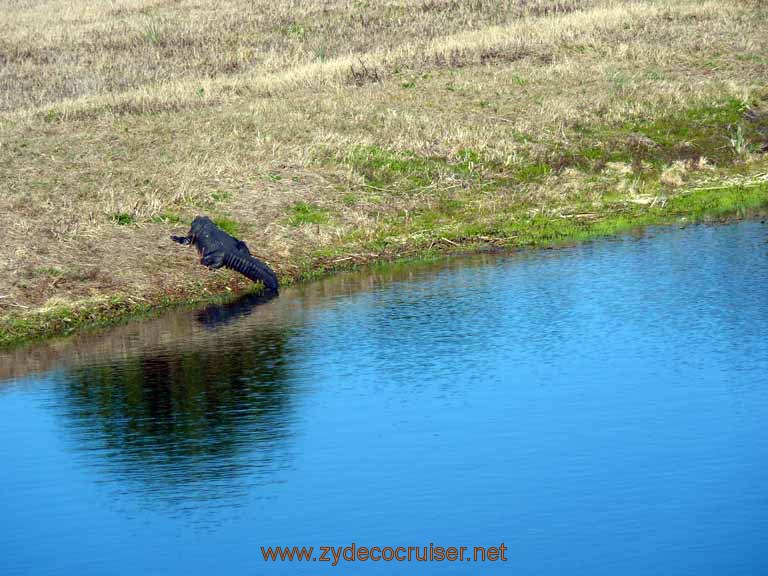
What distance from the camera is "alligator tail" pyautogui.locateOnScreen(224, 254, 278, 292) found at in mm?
22500

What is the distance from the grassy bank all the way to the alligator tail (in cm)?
44

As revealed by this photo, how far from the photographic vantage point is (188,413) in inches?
613

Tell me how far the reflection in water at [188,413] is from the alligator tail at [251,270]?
9.15ft

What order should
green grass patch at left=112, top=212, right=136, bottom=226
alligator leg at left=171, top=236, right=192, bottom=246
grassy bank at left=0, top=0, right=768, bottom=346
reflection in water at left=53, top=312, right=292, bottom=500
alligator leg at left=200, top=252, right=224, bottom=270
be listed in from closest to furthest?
1. reflection in water at left=53, top=312, right=292, bottom=500
2. alligator leg at left=200, top=252, right=224, bottom=270
3. alligator leg at left=171, top=236, right=192, bottom=246
4. grassy bank at left=0, top=0, right=768, bottom=346
5. green grass patch at left=112, top=212, right=136, bottom=226

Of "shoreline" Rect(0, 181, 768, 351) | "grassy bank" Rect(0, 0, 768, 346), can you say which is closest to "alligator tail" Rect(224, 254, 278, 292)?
"shoreline" Rect(0, 181, 768, 351)

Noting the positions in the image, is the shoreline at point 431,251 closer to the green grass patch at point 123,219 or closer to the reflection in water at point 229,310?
the reflection in water at point 229,310

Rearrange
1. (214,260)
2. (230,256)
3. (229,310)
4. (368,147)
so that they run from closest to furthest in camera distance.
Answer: (229,310) < (214,260) < (230,256) < (368,147)

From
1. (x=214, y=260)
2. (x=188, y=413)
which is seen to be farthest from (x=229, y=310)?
(x=188, y=413)

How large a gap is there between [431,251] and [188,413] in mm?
10146

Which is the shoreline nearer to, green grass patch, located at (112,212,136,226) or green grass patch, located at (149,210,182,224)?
green grass patch, located at (149,210,182,224)

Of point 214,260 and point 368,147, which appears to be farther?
point 368,147

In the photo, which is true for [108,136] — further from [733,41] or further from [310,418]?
[733,41]

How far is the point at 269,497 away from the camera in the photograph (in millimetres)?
12805

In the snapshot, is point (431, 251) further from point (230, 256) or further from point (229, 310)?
point (229, 310)
